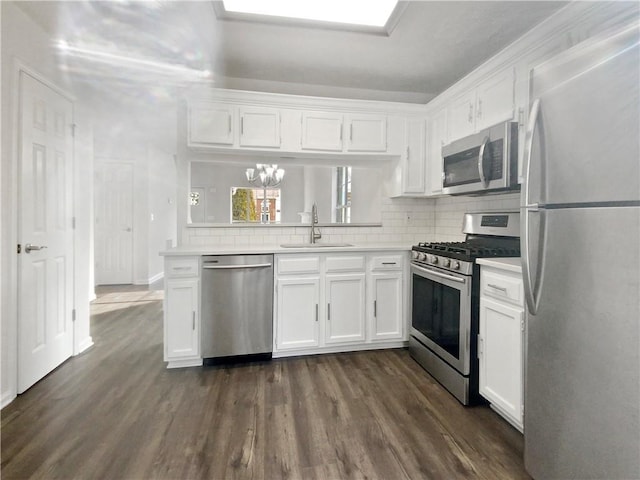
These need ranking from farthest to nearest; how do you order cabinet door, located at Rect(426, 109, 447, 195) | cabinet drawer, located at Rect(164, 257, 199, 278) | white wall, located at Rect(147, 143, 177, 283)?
white wall, located at Rect(147, 143, 177, 283), cabinet door, located at Rect(426, 109, 447, 195), cabinet drawer, located at Rect(164, 257, 199, 278)

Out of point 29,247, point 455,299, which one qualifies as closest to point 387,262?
point 455,299

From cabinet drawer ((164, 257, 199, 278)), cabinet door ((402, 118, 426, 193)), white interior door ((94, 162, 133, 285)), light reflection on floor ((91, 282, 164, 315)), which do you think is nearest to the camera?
cabinet drawer ((164, 257, 199, 278))

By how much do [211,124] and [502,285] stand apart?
8.33ft

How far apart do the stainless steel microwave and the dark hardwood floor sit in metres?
1.46

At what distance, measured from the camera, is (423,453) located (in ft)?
5.24

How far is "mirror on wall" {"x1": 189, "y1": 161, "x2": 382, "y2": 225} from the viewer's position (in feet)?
10.1

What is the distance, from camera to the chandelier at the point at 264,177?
3.19 m

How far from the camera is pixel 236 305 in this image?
8.45 feet

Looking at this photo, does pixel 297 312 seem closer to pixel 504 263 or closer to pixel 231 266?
pixel 231 266

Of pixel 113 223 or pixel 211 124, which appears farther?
pixel 113 223

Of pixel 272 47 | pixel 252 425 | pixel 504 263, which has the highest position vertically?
pixel 272 47

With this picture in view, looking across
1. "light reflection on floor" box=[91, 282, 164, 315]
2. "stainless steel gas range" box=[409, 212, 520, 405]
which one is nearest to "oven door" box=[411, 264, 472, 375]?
"stainless steel gas range" box=[409, 212, 520, 405]

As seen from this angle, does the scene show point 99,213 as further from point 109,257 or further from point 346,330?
point 346,330

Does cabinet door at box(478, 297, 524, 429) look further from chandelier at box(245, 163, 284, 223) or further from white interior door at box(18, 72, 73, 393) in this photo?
white interior door at box(18, 72, 73, 393)
